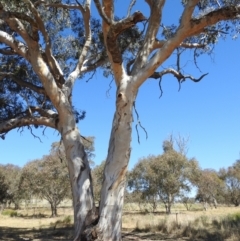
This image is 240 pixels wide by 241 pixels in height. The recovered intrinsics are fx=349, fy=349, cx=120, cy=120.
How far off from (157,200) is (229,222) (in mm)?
19613

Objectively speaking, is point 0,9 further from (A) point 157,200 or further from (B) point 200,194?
(B) point 200,194

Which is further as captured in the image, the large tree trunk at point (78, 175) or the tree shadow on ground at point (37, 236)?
the tree shadow on ground at point (37, 236)

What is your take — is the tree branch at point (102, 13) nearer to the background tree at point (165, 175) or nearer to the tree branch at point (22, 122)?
the tree branch at point (22, 122)

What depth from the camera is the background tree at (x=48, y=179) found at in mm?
30406

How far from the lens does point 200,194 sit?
43.2 meters

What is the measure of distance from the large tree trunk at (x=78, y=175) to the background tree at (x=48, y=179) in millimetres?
24114

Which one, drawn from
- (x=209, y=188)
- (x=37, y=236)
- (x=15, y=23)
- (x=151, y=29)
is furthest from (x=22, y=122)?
(x=209, y=188)

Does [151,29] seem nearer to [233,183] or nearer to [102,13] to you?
[102,13]

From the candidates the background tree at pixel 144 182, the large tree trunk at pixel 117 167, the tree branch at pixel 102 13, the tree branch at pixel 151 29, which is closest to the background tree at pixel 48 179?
the background tree at pixel 144 182

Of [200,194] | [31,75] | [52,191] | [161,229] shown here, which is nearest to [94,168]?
[52,191]

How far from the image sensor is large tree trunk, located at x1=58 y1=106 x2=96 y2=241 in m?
5.34

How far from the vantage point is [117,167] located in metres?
5.46

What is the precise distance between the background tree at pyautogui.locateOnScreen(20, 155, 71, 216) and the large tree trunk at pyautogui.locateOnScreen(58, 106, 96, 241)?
79.1 ft

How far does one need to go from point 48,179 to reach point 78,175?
1030 inches
